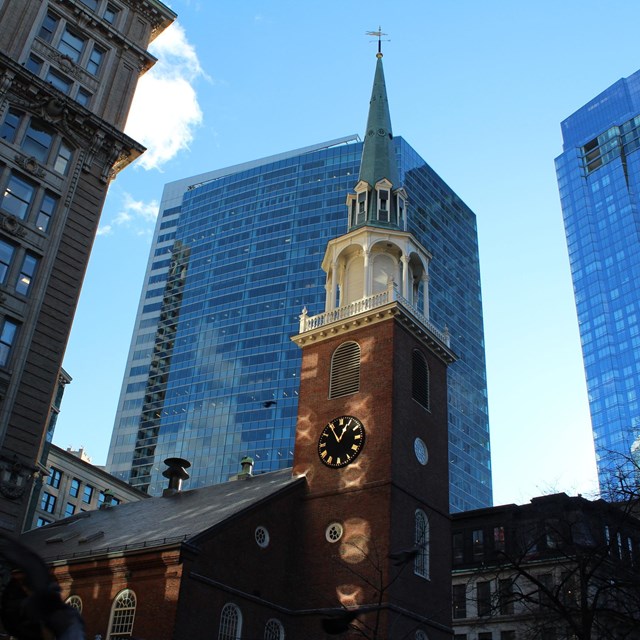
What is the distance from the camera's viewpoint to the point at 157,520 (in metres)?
34.4

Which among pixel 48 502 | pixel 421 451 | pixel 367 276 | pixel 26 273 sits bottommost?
pixel 421 451

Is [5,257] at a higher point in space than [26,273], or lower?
higher

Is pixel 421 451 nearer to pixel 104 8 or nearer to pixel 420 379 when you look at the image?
pixel 420 379

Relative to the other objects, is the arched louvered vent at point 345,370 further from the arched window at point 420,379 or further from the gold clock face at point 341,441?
the arched window at point 420,379

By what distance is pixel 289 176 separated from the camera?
121562 mm

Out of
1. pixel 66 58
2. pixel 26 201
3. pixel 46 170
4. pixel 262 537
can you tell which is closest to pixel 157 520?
pixel 262 537

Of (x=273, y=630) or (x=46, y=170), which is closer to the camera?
(x=273, y=630)

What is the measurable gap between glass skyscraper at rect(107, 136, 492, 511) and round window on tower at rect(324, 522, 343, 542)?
205ft

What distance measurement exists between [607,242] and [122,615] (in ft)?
519

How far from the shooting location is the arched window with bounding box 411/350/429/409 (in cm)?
3591

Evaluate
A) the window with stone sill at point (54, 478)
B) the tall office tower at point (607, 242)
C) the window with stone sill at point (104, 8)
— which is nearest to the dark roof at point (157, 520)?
the window with stone sill at point (54, 478)

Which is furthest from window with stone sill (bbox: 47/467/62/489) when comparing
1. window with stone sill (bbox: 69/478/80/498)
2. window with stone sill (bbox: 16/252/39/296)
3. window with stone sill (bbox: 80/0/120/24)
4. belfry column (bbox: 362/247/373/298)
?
window with stone sill (bbox: 80/0/120/24)

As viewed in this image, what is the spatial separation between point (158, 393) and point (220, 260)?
22.4 meters

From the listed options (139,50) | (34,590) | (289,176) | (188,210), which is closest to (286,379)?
(289,176)
